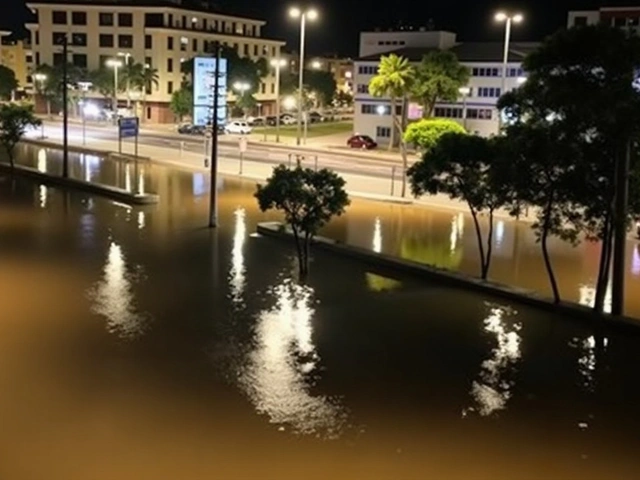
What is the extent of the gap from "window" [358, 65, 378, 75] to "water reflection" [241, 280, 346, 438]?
195 feet

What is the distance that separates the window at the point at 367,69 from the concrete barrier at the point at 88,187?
3965 cm

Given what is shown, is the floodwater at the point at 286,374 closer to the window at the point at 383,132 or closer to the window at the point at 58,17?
the window at the point at 383,132

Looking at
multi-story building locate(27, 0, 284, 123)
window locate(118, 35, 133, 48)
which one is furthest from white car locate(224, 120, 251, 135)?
window locate(118, 35, 133, 48)

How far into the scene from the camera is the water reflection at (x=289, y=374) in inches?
493

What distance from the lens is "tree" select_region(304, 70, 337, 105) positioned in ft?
367

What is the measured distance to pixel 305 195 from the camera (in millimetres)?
21531

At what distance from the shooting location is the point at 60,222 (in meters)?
29.2

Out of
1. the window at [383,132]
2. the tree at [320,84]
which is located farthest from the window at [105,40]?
the window at [383,132]

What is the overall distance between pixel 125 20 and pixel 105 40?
377 centimetres

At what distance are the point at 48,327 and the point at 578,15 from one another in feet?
250

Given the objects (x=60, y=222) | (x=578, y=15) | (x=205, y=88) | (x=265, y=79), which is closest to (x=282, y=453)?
(x=60, y=222)

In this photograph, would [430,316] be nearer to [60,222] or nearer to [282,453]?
[282,453]

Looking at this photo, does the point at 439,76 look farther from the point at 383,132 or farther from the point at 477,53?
the point at 383,132

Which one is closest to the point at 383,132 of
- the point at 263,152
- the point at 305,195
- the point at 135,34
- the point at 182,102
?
the point at 263,152
